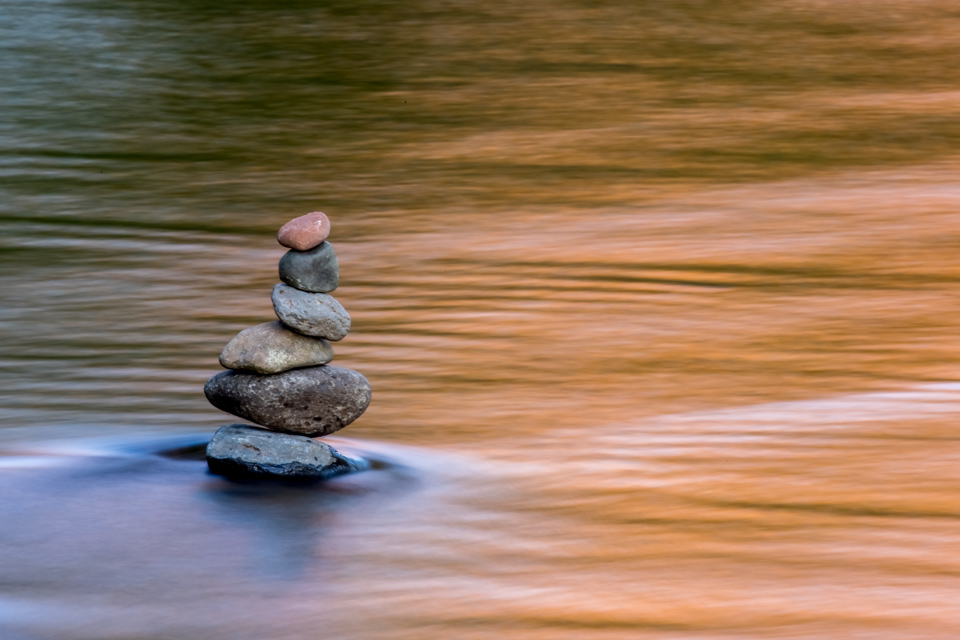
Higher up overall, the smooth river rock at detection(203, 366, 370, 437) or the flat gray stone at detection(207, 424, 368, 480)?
the smooth river rock at detection(203, 366, 370, 437)

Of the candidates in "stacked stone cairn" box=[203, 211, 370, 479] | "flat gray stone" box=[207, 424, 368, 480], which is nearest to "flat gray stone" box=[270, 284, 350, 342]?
"stacked stone cairn" box=[203, 211, 370, 479]

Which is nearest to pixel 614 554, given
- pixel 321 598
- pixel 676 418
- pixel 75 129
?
pixel 321 598

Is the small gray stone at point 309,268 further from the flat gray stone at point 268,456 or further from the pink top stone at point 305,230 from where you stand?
the flat gray stone at point 268,456

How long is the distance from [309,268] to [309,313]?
0.06 metres

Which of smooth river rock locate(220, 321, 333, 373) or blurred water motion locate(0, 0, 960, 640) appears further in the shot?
smooth river rock locate(220, 321, 333, 373)

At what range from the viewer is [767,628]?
1.37m

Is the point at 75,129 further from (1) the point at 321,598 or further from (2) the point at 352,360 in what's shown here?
(1) the point at 321,598

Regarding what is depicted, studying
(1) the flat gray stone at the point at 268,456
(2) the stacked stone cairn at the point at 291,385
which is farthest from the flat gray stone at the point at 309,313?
(1) the flat gray stone at the point at 268,456

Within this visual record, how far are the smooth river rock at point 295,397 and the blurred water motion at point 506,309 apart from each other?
10 centimetres

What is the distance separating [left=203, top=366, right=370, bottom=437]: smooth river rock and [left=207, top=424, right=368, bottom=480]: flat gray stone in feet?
0.07

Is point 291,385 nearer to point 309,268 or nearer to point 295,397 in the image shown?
point 295,397

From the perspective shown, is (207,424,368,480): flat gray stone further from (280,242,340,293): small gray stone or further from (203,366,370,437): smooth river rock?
(280,242,340,293): small gray stone

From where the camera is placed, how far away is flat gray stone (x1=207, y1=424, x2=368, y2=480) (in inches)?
71.7

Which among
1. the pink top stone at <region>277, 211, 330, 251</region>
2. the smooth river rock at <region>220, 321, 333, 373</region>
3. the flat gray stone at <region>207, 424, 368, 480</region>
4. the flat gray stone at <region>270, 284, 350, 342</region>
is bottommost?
the flat gray stone at <region>207, 424, 368, 480</region>
